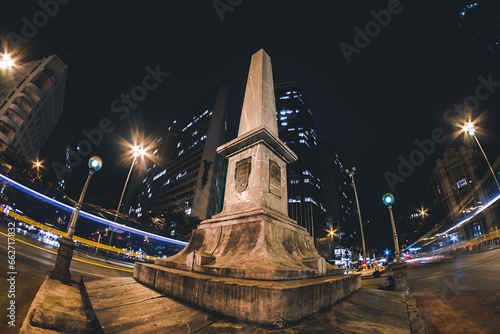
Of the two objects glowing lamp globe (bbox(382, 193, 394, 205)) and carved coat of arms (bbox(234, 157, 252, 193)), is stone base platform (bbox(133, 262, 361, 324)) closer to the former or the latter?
carved coat of arms (bbox(234, 157, 252, 193))

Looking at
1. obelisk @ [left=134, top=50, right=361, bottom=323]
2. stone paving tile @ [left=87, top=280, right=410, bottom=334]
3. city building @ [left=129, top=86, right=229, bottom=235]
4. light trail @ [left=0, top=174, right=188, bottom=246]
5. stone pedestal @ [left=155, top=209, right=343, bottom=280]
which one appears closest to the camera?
stone paving tile @ [left=87, top=280, right=410, bottom=334]

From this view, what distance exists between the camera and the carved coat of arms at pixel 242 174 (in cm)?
553

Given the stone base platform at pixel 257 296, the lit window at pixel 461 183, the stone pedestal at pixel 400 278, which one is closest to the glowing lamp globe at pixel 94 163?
the stone base platform at pixel 257 296

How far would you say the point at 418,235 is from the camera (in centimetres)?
4944

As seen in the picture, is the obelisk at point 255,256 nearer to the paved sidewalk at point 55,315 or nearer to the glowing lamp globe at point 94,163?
the paved sidewalk at point 55,315

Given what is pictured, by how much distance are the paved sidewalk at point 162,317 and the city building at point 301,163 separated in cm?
7047

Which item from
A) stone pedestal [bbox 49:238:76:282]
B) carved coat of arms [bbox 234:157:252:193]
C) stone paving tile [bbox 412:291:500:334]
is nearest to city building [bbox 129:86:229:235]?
stone pedestal [bbox 49:238:76:282]

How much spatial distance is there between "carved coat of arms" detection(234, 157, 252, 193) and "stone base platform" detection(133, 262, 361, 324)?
2745 millimetres

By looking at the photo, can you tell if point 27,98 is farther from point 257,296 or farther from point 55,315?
point 257,296

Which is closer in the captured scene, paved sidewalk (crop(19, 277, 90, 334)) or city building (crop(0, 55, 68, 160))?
paved sidewalk (crop(19, 277, 90, 334))

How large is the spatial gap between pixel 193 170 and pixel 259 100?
66336 millimetres

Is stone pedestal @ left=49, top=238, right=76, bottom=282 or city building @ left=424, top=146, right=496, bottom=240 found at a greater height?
city building @ left=424, top=146, right=496, bottom=240

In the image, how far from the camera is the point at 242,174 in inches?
225

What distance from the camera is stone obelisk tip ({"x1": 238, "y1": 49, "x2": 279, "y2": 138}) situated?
697 cm
